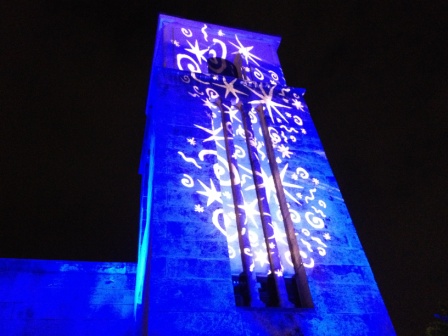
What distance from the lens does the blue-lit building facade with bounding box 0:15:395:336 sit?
6723 mm

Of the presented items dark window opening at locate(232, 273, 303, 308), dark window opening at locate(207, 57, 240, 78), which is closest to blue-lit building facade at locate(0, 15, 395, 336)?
dark window opening at locate(232, 273, 303, 308)

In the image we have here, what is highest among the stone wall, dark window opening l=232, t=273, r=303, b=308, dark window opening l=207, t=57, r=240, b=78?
dark window opening l=207, t=57, r=240, b=78

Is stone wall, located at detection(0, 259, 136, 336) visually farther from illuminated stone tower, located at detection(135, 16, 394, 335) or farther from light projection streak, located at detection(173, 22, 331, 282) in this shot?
light projection streak, located at detection(173, 22, 331, 282)

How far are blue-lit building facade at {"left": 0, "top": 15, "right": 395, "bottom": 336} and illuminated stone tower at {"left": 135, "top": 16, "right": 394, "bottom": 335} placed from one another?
0.08 ft

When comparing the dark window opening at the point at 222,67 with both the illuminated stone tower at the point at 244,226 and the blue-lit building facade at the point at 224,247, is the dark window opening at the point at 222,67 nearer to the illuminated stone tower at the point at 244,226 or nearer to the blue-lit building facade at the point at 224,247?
the blue-lit building facade at the point at 224,247

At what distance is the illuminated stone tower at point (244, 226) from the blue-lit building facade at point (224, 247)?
0.02 metres

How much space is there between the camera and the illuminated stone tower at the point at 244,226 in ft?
21.8

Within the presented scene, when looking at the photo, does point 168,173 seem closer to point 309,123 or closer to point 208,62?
point 309,123

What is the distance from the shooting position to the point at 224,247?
7398 millimetres

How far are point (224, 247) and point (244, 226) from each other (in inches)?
31.5

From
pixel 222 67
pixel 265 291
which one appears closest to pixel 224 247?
pixel 265 291

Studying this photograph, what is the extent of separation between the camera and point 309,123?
11.1 metres

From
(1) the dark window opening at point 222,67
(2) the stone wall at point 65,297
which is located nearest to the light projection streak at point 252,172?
(1) the dark window opening at point 222,67

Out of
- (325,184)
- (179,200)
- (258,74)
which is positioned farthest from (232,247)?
(258,74)
